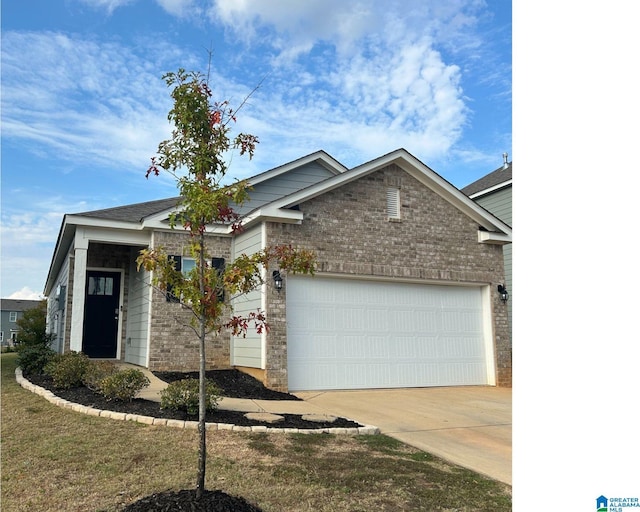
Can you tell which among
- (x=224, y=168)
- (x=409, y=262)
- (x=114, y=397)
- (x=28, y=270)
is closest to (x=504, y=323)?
(x=409, y=262)

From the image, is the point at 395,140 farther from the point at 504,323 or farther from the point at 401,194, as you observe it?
the point at 504,323

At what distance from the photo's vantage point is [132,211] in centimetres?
1341

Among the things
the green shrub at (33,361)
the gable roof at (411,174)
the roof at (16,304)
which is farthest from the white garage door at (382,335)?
the roof at (16,304)

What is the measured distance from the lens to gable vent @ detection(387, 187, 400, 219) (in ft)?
39.6

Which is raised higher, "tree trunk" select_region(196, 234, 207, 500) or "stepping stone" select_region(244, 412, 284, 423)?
"tree trunk" select_region(196, 234, 207, 500)

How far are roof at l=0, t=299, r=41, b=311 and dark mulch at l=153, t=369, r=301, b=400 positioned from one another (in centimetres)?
5299

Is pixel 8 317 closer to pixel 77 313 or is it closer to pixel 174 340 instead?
pixel 77 313

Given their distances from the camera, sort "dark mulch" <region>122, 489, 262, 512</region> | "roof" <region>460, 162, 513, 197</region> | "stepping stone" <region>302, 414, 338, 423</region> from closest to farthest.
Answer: "dark mulch" <region>122, 489, 262, 512</region> → "stepping stone" <region>302, 414, 338, 423</region> → "roof" <region>460, 162, 513, 197</region>

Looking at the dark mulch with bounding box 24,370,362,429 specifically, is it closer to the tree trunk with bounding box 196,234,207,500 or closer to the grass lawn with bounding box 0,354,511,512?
the grass lawn with bounding box 0,354,511,512

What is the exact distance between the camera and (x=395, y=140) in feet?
47.5

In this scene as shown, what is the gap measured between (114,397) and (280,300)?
379 cm

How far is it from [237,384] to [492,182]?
1224 centimetres
